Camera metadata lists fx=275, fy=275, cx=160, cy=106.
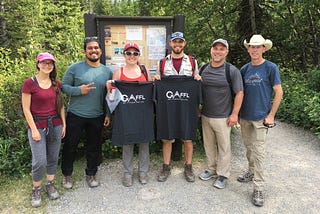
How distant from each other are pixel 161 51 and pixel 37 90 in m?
2.16

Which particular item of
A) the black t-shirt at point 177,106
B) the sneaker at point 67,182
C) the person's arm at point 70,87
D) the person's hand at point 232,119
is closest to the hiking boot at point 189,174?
the black t-shirt at point 177,106

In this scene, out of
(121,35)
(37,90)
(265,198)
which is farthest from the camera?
(121,35)

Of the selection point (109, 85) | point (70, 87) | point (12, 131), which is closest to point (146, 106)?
A: point (109, 85)

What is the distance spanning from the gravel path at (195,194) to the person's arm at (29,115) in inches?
39.1

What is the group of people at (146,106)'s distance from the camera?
3.38 meters

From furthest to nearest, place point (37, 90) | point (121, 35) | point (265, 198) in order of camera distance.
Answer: point (121, 35), point (265, 198), point (37, 90)

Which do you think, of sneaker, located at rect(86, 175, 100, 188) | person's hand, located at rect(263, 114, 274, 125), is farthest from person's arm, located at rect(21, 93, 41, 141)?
person's hand, located at rect(263, 114, 274, 125)

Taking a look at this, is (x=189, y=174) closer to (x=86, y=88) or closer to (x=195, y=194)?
(x=195, y=194)

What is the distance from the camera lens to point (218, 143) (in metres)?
3.98

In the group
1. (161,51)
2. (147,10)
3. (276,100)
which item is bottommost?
(276,100)

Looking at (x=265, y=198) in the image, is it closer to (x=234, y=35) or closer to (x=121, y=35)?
(x=121, y=35)

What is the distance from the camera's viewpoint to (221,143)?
154 inches

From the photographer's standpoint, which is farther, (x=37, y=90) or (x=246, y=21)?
(x=246, y=21)

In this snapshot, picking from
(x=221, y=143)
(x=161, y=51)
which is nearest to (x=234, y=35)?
(x=161, y=51)
